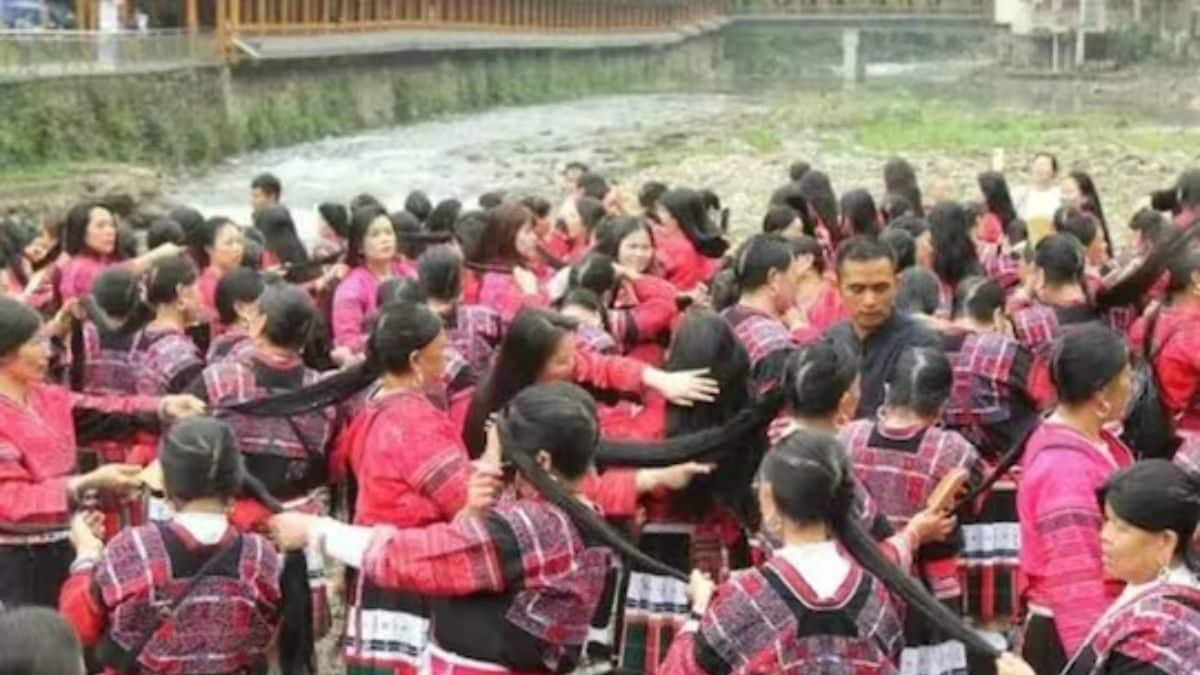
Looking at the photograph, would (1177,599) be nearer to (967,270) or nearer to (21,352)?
(21,352)

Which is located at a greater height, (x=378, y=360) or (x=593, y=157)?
(x=378, y=360)

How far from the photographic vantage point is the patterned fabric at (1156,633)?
3.41 metres

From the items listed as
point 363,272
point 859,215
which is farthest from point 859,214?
point 363,272

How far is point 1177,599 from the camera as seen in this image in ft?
11.4

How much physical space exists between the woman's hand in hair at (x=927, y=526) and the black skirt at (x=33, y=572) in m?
2.32

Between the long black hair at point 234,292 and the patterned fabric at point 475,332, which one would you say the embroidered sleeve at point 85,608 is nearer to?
the long black hair at point 234,292

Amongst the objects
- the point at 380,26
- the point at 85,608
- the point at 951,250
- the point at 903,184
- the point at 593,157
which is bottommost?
the point at 593,157

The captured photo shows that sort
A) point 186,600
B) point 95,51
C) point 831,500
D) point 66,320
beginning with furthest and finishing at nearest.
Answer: point 95,51, point 66,320, point 186,600, point 831,500

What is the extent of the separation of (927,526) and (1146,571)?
1055mm

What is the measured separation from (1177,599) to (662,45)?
63447mm

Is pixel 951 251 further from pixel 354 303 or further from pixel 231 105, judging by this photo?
pixel 231 105

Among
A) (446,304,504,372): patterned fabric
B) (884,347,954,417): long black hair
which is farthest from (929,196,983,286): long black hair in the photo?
(884,347,954,417): long black hair

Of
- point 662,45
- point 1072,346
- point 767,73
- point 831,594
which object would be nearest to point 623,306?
point 1072,346

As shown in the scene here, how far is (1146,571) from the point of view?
359 centimetres
